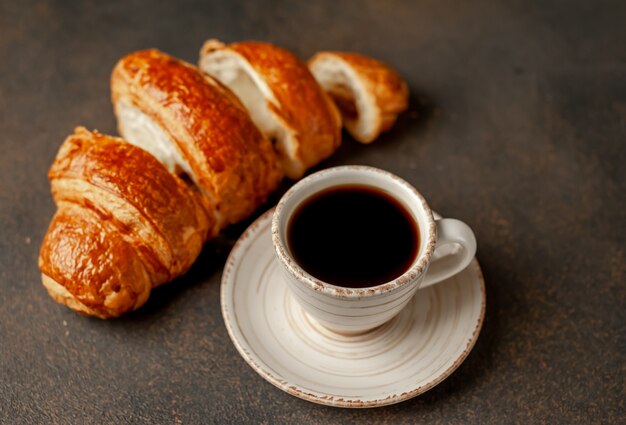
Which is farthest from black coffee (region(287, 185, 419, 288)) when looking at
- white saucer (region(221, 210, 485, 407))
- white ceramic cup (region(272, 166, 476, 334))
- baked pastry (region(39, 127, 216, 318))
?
baked pastry (region(39, 127, 216, 318))

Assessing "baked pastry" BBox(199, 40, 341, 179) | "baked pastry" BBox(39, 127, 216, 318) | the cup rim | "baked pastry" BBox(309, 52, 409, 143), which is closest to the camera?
the cup rim

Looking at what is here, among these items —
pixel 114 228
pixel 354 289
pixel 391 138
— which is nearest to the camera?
pixel 354 289

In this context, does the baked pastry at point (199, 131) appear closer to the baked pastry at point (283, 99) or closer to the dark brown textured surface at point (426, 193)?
the baked pastry at point (283, 99)

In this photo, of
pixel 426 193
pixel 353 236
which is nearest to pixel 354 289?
pixel 353 236

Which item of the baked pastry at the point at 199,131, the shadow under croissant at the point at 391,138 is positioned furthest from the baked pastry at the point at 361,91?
the baked pastry at the point at 199,131

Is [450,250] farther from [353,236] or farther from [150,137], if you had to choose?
[150,137]

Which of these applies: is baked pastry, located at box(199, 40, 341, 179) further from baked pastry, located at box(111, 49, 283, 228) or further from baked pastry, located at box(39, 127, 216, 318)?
baked pastry, located at box(39, 127, 216, 318)

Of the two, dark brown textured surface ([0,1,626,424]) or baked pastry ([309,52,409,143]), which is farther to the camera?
baked pastry ([309,52,409,143])
